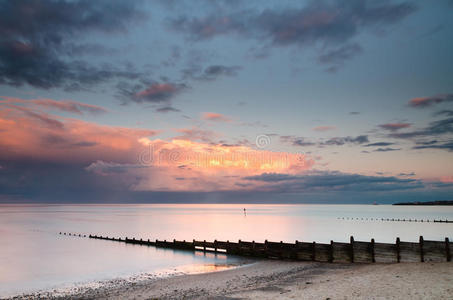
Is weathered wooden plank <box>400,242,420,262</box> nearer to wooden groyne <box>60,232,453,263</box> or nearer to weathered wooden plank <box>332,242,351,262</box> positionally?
wooden groyne <box>60,232,453,263</box>

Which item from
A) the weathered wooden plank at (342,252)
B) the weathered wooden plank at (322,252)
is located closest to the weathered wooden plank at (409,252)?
the weathered wooden plank at (342,252)

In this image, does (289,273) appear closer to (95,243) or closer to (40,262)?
(40,262)

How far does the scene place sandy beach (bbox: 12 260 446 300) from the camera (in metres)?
17.2

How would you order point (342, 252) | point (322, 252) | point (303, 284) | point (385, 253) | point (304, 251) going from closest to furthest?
point (303, 284) → point (385, 253) → point (342, 252) → point (322, 252) → point (304, 251)

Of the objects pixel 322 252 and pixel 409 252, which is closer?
pixel 409 252

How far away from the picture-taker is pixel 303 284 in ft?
68.4

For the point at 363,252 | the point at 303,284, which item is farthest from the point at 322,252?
the point at 303,284

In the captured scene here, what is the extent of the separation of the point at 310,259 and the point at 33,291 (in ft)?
78.0

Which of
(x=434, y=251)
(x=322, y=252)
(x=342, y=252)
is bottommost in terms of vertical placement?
(x=322, y=252)

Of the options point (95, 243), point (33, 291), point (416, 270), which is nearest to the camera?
point (416, 270)

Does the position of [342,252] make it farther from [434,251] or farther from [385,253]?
[434,251]

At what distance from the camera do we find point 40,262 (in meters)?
44.7

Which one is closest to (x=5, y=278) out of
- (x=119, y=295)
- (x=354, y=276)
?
(x=119, y=295)

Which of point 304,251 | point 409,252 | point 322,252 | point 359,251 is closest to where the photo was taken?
point 409,252
